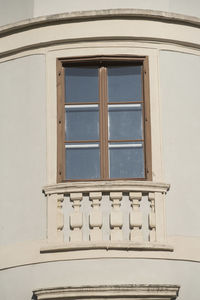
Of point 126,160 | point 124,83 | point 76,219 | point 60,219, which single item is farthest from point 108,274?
point 124,83

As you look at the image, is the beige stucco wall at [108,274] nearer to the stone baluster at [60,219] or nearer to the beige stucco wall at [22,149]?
the stone baluster at [60,219]

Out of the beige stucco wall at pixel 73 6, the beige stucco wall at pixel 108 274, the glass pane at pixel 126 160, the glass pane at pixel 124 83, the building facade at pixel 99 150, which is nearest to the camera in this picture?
the beige stucco wall at pixel 108 274

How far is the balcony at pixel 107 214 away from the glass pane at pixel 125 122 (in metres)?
0.92

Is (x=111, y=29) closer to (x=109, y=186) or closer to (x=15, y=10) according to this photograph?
(x=15, y=10)

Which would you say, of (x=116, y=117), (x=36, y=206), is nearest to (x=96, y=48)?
(x=116, y=117)

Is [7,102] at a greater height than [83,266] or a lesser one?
greater

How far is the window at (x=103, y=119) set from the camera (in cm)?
2120

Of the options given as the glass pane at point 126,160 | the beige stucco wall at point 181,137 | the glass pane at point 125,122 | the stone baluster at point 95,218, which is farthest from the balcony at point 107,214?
A: the glass pane at point 125,122

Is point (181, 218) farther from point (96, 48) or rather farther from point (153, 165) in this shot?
point (96, 48)

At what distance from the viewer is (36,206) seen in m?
21.0

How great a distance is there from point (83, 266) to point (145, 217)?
1.13 m

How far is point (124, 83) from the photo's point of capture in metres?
21.6

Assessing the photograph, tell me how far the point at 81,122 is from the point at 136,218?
1755 millimetres

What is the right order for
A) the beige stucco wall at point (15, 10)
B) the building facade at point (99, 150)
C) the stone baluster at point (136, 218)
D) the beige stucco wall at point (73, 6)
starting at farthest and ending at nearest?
the beige stucco wall at point (15, 10)
the beige stucco wall at point (73, 6)
the stone baluster at point (136, 218)
the building facade at point (99, 150)
